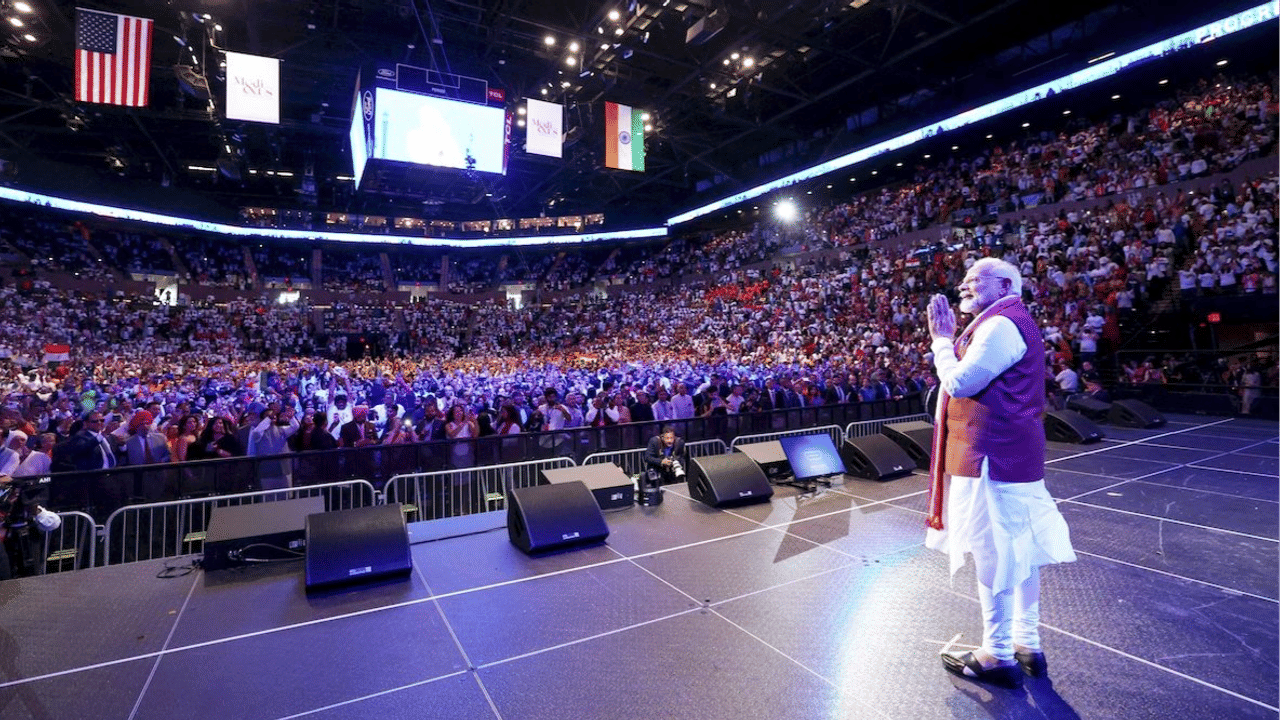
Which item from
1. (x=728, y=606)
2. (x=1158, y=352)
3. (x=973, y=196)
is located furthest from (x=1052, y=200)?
(x=728, y=606)

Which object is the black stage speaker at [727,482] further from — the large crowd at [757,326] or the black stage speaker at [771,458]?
the large crowd at [757,326]

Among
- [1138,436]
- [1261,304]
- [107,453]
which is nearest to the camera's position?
[107,453]

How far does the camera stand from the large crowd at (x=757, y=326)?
10281 millimetres

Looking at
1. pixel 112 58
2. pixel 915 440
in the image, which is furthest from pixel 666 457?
pixel 112 58

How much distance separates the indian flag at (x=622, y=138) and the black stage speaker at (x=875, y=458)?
1054 centimetres

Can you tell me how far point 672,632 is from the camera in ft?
10.7

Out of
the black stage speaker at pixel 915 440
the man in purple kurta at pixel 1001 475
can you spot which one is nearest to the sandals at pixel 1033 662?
the man in purple kurta at pixel 1001 475

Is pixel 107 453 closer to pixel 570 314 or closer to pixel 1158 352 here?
pixel 1158 352

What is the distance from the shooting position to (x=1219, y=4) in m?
14.0

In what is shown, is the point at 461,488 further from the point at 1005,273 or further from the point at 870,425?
the point at 870,425

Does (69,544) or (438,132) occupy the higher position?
(438,132)

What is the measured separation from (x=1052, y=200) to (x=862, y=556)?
1884cm

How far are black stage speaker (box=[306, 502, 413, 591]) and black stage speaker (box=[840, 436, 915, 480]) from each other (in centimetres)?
522

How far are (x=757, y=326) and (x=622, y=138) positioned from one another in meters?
12.1
